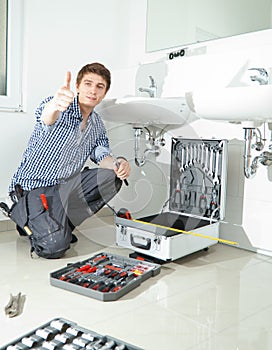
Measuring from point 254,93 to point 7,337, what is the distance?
1184mm

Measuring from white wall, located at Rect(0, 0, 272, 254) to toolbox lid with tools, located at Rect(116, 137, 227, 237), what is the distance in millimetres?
153

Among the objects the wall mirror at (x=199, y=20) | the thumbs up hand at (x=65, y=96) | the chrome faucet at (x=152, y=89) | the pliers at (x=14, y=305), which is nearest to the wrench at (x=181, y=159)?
the chrome faucet at (x=152, y=89)

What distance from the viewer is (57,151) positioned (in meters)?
2.16

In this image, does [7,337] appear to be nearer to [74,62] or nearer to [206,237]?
[206,237]

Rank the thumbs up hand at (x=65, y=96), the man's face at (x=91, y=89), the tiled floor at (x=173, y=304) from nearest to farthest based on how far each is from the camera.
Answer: the tiled floor at (x=173, y=304) → the thumbs up hand at (x=65, y=96) → the man's face at (x=91, y=89)

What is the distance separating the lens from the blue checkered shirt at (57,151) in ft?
6.97

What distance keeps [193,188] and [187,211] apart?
0.13 m

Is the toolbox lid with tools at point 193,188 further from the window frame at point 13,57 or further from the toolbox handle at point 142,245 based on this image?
the window frame at point 13,57

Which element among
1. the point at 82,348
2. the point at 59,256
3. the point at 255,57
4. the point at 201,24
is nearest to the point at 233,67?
the point at 255,57

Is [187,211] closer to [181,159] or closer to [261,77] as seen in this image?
[181,159]

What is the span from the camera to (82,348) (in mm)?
1104

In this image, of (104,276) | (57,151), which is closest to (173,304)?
(104,276)

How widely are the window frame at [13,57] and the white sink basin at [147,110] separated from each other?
543 mm

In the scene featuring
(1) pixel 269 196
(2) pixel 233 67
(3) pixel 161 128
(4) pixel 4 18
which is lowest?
(1) pixel 269 196
